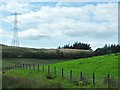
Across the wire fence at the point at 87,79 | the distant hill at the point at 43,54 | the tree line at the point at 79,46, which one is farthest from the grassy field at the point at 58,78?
the tree line at the point at 79,46

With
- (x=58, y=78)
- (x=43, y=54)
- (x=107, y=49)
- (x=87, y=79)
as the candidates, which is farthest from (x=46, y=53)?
(x=87, y=79)

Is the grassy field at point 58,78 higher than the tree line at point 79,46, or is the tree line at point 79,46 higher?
the tree line at point 79,46

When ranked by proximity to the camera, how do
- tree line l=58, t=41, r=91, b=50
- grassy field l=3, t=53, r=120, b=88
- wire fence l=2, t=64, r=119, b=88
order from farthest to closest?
1. tree line l=58, t=41, r=91, b=50
2. wire fence l=2, t=64, r=119, b=88
3. grassy field l=3, t=53, r=120, b=88

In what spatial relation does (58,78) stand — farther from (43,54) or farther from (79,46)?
(79,46)

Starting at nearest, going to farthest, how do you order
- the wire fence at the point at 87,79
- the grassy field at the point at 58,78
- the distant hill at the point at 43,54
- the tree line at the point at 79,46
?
the grassy field at the point at 58,78
the wire fence at the point at 87,79
the distant hill at the point at 43,54
the tree line at the point at 79,46

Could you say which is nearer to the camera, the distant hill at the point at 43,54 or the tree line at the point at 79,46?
the distant hill at the point at 43,54

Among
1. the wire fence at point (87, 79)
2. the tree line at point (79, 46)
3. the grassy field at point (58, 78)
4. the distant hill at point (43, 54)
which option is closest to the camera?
the grassy field at point (58, 78)

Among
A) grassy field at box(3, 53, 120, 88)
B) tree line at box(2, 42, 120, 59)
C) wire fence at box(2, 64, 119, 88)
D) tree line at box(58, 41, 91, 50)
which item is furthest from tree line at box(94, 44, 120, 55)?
wire fence at box(2, 64, 119, 88)

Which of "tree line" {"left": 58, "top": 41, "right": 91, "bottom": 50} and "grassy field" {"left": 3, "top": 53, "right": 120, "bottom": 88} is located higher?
"tree line" {"left": 58, "top": 41, "right": 91, "bottom": 50}

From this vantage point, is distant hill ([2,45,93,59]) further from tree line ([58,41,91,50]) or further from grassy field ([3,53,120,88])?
grassy field ([3,53,120,88])

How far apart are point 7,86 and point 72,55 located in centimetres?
8946

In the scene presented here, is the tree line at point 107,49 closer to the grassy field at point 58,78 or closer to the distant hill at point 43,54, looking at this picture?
the distant hill at point 43,54

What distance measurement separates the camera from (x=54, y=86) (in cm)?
2338

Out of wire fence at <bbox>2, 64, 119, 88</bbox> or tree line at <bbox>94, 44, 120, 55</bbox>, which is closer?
wire fence at <bbox>2, 64, 119, 88</bbox>
